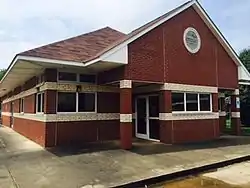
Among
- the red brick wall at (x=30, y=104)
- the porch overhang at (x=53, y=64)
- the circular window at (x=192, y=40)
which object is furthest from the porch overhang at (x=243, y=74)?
the red brick wall at (x=30, y=104)

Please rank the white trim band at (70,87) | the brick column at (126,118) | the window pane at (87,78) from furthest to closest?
the window pane at (87,78) → the white trim band at (70,87) → the brick column at (126,118)

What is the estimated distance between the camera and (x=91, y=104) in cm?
1262

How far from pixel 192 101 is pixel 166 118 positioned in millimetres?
2065

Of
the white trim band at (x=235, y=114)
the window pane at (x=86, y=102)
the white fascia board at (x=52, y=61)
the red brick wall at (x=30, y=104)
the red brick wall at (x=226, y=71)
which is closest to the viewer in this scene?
the white fascia board at (x=52, y=61)

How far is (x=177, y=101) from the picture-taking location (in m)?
12.8

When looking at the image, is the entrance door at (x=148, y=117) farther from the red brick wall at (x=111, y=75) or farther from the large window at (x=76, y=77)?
the large window at (x=76, y=77)

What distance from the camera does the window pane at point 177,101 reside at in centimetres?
1264

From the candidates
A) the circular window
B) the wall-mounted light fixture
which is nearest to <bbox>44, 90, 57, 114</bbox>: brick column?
the wall-mounted light fixture

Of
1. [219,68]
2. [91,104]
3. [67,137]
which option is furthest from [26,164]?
[219,68]

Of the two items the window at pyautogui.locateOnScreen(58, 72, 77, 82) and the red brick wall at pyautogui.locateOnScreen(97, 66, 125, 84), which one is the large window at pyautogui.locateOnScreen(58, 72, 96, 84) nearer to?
the window at pyautogui.locateOnScreen(58, 72, 77, 82)

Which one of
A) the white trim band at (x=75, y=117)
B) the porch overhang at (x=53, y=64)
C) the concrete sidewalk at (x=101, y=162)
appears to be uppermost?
the porch overhang at (x=53, y=64)

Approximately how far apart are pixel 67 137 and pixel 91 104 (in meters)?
1.84

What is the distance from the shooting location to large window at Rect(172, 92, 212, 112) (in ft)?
41.8

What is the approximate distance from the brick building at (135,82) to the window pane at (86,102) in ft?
0.15
